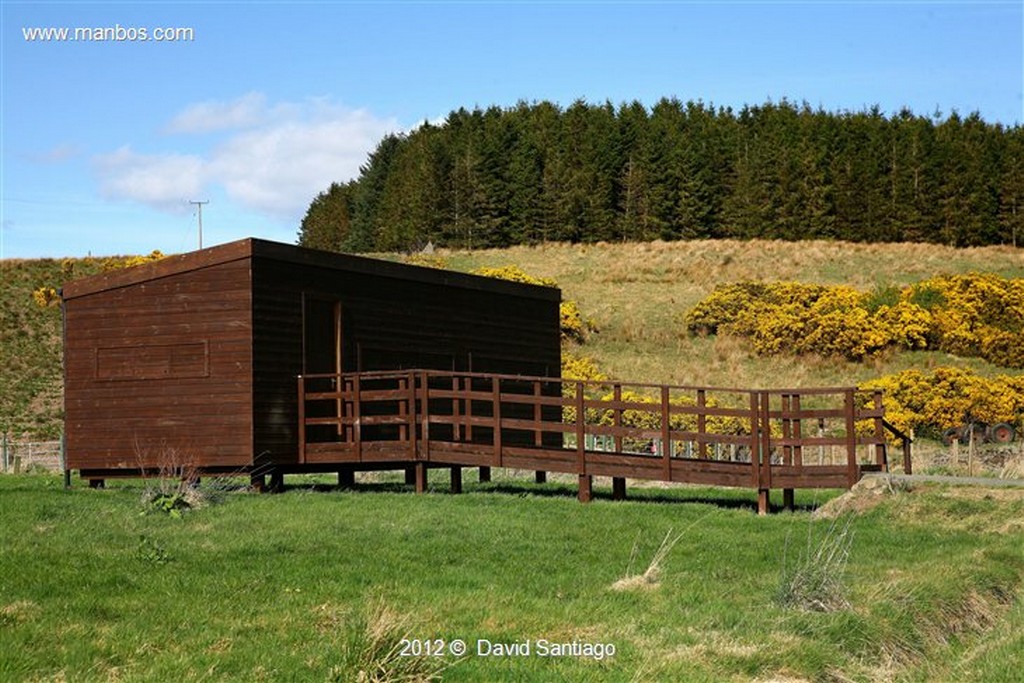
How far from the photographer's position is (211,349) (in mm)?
20609

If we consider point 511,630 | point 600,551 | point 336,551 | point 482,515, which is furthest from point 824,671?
point 482,515

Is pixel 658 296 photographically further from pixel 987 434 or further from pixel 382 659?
pixel 382 659

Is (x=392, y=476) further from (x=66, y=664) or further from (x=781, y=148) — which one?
(x=781, y=148)

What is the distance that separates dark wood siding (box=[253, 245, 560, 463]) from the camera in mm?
20703

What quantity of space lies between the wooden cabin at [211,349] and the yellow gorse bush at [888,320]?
30404 millimetres

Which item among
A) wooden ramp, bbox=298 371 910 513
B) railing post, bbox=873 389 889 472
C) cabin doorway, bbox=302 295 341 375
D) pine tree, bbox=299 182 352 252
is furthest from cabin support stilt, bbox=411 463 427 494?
pine tree, bbox=299 182 352 252

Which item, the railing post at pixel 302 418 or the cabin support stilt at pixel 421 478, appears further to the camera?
the railing post at pixel 302 418

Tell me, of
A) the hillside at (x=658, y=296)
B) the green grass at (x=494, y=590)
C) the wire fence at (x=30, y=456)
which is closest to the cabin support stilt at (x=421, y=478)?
the green grass at (x=494, y=590)

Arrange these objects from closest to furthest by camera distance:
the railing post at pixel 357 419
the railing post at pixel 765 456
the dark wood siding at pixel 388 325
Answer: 1. the railing post at pixel 765 456
2. the dark wood siding at pixel 388 325
3. the railing post at pixel 357 419

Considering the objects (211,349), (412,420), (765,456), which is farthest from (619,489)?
(211,349)

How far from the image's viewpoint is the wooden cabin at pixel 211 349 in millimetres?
20453

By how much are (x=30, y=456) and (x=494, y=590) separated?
2746 centimetres

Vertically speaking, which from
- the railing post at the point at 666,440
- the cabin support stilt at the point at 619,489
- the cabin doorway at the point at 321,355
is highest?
the cabin doorway at the point at 321,355

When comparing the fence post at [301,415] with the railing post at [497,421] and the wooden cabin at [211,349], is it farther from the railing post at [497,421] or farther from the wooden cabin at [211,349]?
the railing post at [497,421]
